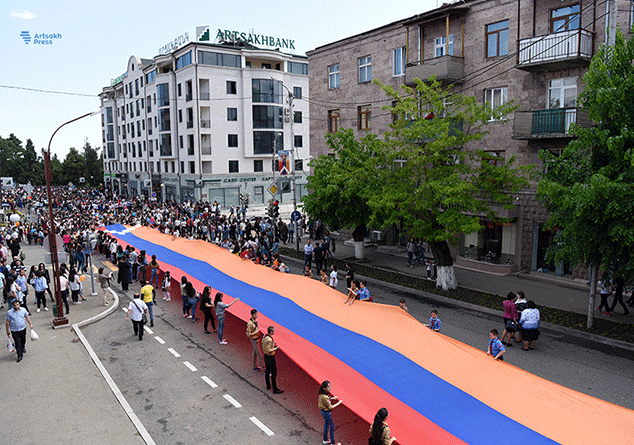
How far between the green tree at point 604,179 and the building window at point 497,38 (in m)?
10.0

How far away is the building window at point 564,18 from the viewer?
843 inches

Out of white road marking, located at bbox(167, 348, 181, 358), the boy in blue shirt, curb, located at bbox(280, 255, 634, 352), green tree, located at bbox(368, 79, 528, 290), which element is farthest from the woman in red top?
white road marking, located at bbox(167, 348, 181, 358)

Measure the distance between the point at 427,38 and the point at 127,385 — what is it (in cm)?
2464

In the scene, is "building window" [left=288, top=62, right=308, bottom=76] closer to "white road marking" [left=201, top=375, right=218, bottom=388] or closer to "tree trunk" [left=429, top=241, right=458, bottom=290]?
"tree trunk" [left=429, top=241, right=458, bottom=290]

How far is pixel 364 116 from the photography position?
107 ft

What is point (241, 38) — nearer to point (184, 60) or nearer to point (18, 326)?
point (184, 60)

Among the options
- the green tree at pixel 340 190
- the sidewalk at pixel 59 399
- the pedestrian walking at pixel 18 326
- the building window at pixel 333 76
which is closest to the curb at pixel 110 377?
the sidewalk at pixel 59 399

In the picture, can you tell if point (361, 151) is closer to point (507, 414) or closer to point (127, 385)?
point (127, 385)

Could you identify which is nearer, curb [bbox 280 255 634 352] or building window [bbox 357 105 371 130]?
curb [bbox 280 255 634 352]

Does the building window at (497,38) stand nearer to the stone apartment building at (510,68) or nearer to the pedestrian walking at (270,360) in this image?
the stone apartment building at (510,68)

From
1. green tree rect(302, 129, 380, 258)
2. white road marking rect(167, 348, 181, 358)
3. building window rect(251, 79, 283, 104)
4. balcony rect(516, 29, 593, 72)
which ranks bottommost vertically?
white road marking rect(167, 348, 181, 358)

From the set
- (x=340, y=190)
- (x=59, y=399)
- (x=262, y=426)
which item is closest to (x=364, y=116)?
(x=340, y=190)

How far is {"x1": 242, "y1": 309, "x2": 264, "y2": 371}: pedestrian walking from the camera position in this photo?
41.6ft

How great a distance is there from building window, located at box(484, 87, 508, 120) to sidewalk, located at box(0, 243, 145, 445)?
21392 mm
